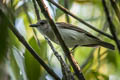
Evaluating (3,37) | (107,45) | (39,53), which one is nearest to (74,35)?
(107,45)

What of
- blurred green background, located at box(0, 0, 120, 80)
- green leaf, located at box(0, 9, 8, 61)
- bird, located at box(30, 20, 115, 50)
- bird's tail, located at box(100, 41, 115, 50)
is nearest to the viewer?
green leaf, located at box(0, 9, 8, 61)

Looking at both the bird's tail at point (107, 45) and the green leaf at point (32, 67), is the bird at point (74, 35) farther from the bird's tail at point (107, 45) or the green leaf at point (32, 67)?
the green leaf at point (32, 67)

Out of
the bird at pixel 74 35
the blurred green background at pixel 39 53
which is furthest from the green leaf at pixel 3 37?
the bird at pixel 74 35

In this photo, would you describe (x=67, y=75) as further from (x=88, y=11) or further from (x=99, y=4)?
(x=88, y=11)

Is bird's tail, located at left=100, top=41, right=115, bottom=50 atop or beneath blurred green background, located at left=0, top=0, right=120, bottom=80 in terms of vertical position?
beneath

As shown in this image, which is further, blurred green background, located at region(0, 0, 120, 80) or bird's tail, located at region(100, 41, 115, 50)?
bird's tail, located at region(100, 41, 115, 50)

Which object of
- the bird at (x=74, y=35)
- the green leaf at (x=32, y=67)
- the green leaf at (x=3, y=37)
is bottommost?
the bird at (x=74, y=35)

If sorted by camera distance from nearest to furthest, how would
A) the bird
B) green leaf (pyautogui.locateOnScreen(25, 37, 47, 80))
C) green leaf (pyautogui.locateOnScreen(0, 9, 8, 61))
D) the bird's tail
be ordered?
green leaf (pyautogui.locateOnScreen(0, 9, 8, 61)), green leaf (pyautogui.locateOnScreen(25, 37, 47, 80)), the bird's tail, the bird

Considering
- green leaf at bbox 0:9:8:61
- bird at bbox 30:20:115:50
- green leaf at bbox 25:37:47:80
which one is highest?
green leaf at bbox 0:9:8:61

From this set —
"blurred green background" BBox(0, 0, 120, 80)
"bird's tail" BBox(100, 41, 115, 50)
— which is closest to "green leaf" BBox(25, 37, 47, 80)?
"blurred green background" BBox(0, 0, 120, 80)

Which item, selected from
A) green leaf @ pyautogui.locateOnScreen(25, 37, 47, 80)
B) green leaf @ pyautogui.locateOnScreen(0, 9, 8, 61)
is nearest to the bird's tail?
green leaf @ pyautogui.locateOnScreen(25, 37, 47, 80)

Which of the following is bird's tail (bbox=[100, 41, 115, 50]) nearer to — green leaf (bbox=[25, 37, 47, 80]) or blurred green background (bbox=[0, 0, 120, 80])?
blurred green background (bbox=[0, 0, 120, 80])

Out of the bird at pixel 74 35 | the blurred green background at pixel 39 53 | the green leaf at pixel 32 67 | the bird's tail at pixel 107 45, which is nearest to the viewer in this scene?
the blurred green background at pixel 39 53

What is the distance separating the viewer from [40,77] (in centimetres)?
159
